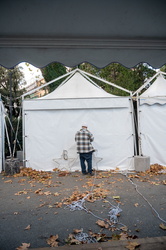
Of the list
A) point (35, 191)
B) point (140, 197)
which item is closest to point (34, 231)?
point (35, 191)

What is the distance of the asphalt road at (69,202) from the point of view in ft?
11.9

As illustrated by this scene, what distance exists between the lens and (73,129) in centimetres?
895

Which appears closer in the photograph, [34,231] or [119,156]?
[34,231]

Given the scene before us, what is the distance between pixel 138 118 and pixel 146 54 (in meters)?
6.06

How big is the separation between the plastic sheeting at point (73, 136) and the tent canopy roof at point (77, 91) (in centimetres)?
36

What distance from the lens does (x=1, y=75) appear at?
18.8 meters

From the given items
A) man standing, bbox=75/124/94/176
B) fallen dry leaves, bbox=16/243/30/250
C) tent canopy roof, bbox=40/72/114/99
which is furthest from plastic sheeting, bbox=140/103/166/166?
fallen dry leaves, bbox=16/243/30/250

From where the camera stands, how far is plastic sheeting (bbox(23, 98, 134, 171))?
8.87 m

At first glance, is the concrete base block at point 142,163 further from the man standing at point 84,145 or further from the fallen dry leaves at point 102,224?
the fallen dry leaves at point 102,224

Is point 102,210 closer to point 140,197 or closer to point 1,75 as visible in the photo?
point 140,197

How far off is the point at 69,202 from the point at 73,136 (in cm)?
409

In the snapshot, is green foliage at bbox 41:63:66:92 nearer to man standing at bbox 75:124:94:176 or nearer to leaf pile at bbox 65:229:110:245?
man standing at bbox 75:124:94:176

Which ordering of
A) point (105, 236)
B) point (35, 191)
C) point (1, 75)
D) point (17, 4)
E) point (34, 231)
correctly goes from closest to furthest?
point (17, 4), point (105, 236), point (34, 231), point (35, 191), point (1, 75)

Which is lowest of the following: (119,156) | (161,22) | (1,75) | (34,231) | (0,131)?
(34,231)
